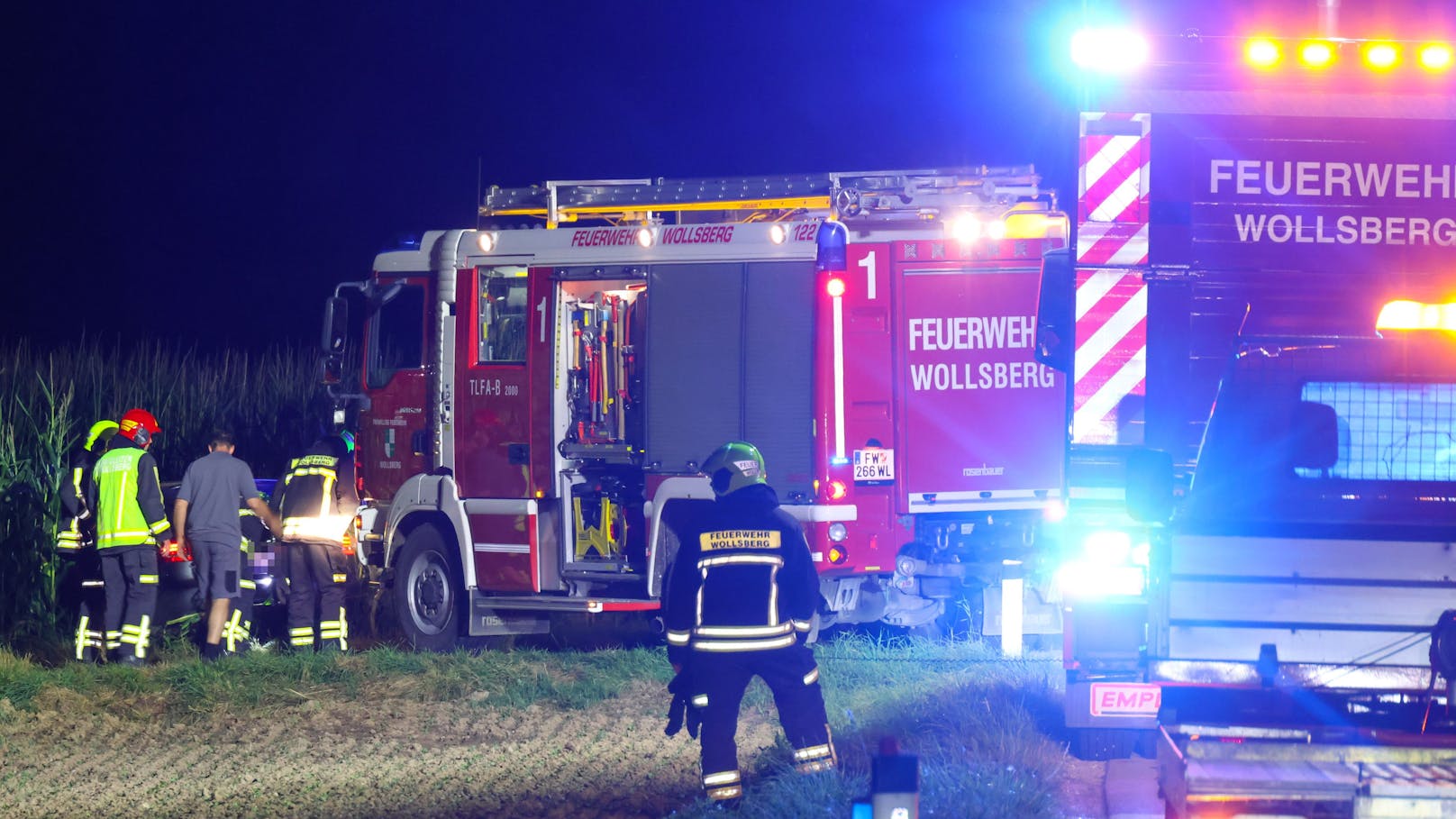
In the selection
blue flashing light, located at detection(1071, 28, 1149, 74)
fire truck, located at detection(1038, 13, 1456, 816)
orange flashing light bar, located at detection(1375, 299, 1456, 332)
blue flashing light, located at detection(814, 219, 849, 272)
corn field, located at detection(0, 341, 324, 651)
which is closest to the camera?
fire truck, located at detection(1038, 13, 1456, 816)

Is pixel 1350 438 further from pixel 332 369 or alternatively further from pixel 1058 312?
pixel 332 369

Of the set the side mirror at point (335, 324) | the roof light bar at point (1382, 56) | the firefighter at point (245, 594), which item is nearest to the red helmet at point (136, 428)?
the firefighter at point (245, 594)

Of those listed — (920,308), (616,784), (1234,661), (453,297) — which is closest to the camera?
(1234,661)

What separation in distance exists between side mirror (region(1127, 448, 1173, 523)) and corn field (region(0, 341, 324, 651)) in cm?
758

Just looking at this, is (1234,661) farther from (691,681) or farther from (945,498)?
(945,498)

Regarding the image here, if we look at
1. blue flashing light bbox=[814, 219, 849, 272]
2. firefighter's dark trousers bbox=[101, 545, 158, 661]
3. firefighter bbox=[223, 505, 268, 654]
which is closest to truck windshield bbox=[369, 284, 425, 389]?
firefighter bbox=[223, 505, 268, 654]

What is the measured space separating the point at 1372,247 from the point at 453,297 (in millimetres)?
7201

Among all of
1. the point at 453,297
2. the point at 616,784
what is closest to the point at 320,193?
the point at 453,297

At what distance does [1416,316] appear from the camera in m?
6.22

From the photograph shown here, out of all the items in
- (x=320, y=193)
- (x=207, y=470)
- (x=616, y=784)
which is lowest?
(x=616, y=784)

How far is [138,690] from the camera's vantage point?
10.2 m

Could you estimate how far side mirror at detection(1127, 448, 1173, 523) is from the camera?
6.06 m

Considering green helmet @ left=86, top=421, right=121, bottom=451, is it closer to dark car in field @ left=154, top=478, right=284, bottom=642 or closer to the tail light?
dark car in field @ left=154, top=478, right=284, bottom=642

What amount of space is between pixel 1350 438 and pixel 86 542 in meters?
8.79
